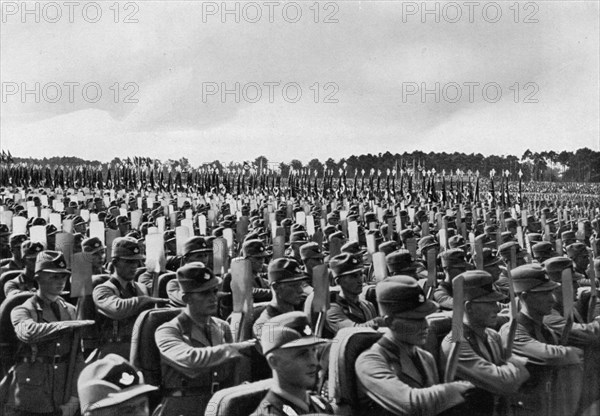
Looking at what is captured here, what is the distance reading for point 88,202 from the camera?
68.1ft

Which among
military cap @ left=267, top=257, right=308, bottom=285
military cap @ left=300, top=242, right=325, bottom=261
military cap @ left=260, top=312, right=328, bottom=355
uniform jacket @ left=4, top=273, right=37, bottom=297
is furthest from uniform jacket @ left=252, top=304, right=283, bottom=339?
uniform jacket @ left=4, top=273, right=37, bottom=297

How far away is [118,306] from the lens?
707 centimetres

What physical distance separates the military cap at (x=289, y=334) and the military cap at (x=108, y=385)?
2.26 feet

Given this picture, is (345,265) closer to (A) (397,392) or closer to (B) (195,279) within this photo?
(B) (195,279)

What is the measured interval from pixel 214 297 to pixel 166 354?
22.7 inches

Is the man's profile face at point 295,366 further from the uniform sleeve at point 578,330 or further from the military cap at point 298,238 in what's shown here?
the military cap at point 298,238

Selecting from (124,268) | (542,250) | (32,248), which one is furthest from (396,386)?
(542,250)

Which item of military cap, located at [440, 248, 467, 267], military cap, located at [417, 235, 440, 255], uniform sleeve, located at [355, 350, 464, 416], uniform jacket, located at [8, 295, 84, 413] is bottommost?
uniform jacket, located at [8, 295, 84, 413]

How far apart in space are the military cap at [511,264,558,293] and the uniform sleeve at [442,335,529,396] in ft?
3.23

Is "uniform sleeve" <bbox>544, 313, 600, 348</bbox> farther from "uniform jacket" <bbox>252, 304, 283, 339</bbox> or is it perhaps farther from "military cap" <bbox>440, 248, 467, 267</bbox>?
"uniform jacket" <bbox>252, 304, 283, 339</bbox>

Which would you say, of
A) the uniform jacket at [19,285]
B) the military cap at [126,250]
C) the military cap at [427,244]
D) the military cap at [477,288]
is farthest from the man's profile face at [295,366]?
the military cap at [427,244]

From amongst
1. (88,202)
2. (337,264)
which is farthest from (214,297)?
(88,202)

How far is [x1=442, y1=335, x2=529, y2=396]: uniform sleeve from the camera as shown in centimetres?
489

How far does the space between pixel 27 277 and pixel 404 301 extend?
4.93 meters
